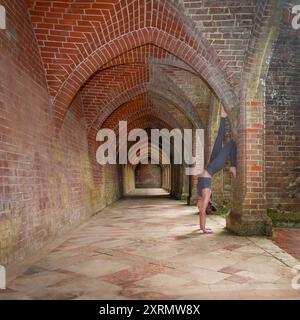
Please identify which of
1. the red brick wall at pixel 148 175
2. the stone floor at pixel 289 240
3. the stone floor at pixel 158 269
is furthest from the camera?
the red brick wall at pixel 148 175

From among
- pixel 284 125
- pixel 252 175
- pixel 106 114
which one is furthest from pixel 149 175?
pixel 252 175

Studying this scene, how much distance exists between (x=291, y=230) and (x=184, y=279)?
419 centimetres

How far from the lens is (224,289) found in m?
3.10

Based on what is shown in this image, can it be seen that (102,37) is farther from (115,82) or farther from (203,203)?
(203,203)

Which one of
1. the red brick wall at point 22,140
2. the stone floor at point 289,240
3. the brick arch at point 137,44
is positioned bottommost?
the stone floor at point 289,240

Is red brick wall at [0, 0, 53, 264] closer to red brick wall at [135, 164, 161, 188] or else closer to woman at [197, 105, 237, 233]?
A: woman at [197, 105, 237, 233]

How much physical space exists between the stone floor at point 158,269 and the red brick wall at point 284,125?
2.61 metres

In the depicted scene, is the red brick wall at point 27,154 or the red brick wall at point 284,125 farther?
the red brick wall at point 284,125

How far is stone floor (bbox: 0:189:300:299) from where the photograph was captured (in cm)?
305

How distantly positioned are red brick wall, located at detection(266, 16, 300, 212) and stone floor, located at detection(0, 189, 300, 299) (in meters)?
2.61

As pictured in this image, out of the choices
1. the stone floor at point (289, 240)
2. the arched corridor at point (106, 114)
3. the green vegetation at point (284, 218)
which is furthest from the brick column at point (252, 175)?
the green vegetation at point (284, 218)

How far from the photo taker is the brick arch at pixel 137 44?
251 inches

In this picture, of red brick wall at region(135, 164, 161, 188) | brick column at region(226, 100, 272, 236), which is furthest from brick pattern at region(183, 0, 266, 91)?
red brick wall at region(135, 164, 161, 188)

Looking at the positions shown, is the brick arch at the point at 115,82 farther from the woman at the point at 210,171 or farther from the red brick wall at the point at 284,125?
the woman at the point at 210,171
